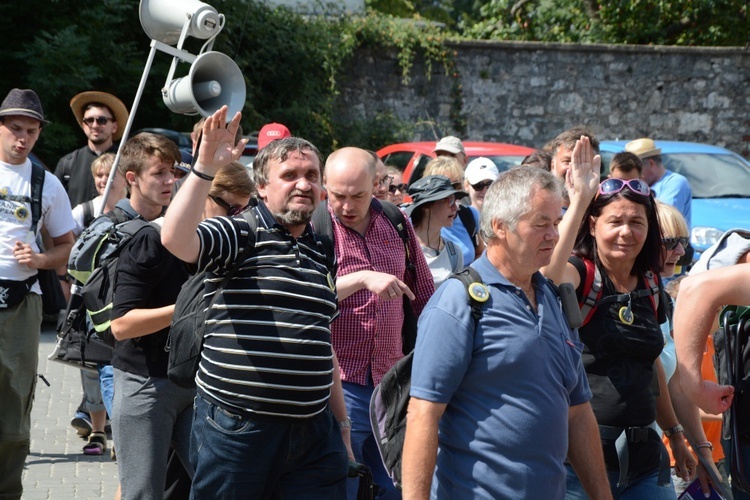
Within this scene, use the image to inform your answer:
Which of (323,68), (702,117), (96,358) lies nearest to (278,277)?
(96,358)

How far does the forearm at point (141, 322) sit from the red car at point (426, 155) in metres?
7.29

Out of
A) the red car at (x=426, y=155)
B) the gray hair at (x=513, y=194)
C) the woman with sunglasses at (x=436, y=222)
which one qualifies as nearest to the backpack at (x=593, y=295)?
the gray hair at (x=513, y=194)

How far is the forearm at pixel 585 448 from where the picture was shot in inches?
145

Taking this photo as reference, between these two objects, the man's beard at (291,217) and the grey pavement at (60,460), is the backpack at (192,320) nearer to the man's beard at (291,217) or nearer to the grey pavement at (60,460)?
the man's beard at (291,217)

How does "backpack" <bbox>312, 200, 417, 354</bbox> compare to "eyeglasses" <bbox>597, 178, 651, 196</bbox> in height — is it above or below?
below

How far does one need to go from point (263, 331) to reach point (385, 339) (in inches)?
48.1

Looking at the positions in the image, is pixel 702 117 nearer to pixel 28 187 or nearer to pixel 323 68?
pixel 323 68

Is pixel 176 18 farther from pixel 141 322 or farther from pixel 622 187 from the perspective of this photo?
pixel 622 187

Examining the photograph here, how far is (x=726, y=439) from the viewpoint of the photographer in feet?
12.7

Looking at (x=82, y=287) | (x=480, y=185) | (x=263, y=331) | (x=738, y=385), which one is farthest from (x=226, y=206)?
(x=480, y=185)

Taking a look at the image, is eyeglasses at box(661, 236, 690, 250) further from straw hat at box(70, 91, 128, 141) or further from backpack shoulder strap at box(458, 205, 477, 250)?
straw hat at box(70, 91, 128, 141)

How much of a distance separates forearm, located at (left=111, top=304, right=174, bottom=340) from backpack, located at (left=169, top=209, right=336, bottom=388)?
31 cm

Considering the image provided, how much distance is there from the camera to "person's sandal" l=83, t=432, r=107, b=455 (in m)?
7.23

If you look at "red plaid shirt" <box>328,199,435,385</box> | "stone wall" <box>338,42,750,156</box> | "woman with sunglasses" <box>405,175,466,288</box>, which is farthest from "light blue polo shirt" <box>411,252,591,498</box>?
"stone wall" <box>338,42,750,156</box>
